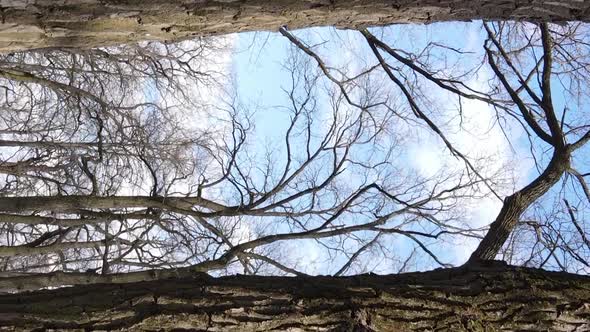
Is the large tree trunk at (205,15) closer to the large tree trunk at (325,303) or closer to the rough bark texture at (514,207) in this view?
the rough bark texture at (514,207)

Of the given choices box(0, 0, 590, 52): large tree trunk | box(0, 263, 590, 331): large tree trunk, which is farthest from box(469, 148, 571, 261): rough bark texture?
box(0, 0, 590, 52): large tree trunk

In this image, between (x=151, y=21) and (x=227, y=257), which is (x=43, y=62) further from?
(x=151, y=21)

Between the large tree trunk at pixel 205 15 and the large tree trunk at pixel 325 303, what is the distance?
150cm

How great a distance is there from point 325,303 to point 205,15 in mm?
1833

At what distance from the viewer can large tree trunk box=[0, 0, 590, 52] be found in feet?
10.1

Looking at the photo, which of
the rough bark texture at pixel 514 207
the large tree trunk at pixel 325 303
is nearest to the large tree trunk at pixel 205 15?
the rough bark texture at pixel 514 207

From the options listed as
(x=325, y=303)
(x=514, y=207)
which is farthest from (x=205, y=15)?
(x=514, y=207)

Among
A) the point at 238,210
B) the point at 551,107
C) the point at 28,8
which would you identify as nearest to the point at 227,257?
the point at 238,210

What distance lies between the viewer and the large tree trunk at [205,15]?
307cm

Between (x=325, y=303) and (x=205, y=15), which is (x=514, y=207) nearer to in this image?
(x=325, y=303)

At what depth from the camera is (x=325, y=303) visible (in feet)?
8.46

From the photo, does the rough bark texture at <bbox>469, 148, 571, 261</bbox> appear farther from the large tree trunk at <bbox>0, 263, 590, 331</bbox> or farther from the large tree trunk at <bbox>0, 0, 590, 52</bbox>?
the large tree trunk at <bbox>0, 0, 590, 52</bbox>

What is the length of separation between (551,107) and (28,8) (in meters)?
3.70

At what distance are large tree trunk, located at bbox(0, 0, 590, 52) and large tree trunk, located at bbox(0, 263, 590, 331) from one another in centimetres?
150
